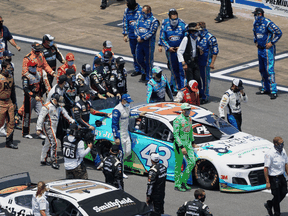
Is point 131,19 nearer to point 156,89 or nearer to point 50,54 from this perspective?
point 50,54

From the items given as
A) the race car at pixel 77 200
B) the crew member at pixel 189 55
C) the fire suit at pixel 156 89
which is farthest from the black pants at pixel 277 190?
the crew member at pixel 189 55

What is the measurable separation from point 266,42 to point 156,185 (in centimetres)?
865

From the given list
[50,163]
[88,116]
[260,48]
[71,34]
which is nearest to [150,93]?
[88,116]

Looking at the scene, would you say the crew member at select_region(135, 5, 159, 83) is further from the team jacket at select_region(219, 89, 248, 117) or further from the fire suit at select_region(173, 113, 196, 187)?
the fire suit at select_region(173, 113, 196, 187)

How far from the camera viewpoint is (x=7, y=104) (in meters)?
15.6

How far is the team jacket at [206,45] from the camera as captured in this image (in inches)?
725

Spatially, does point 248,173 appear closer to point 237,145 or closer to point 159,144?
point 237,145

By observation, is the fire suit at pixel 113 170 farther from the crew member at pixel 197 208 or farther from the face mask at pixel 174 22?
the face mask at pixel 174 22

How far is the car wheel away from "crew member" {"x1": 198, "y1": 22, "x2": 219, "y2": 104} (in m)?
5.53

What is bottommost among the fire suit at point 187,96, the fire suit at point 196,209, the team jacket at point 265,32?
the fire suit at point 187,96

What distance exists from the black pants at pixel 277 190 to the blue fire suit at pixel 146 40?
8.98m

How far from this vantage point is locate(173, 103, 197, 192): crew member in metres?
13.3

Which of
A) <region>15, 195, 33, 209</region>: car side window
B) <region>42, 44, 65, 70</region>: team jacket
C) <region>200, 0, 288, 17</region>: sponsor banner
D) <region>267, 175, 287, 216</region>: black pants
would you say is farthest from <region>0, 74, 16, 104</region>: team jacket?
<region>200, 0, 288, 17</region>: sponsor banner

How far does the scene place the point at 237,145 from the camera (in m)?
13.6
